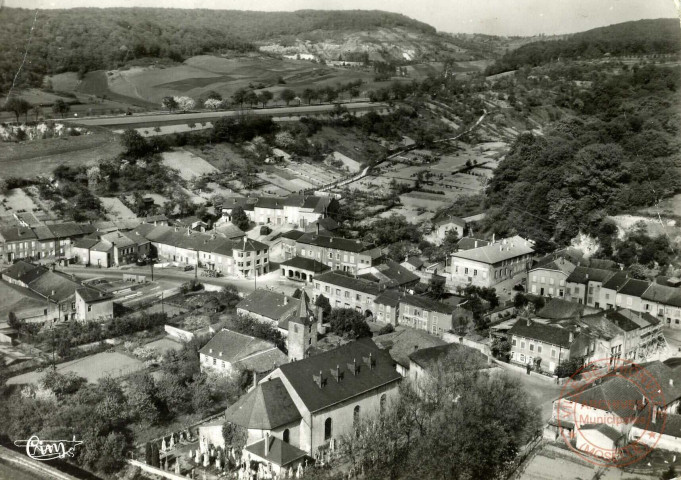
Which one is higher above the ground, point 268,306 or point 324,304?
point 268,306

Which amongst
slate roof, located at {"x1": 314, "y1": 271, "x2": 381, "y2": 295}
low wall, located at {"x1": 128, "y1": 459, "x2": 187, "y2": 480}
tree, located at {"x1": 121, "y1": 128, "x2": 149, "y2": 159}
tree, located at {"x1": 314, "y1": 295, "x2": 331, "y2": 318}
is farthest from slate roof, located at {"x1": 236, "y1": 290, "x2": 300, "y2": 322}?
tree, located at {"x1": 121, "y1": 128, "x2": 149, "y2": 159}

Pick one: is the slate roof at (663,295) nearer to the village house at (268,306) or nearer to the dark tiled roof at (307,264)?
the village house at (268,306)

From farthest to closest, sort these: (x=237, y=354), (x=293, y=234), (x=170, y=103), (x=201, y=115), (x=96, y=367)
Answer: (x=170, y=103) < (x=201, y=115) < (x=293, y=234) < (x=96, y=367) < (x=237, y=354)

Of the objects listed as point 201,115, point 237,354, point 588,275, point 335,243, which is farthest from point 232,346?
point 201,115

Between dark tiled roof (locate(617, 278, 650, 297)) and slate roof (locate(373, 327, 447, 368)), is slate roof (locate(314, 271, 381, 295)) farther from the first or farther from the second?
dark tiled roof (locate(617, 278, 650, 297))

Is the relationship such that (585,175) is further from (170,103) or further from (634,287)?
(170,103)

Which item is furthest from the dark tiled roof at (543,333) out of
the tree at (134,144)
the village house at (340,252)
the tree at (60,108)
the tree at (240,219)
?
the tree at (60,108)

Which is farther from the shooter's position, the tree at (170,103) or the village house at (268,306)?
the tree at (170,103)
